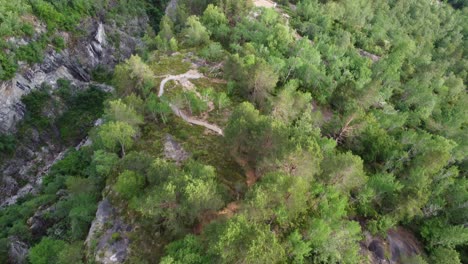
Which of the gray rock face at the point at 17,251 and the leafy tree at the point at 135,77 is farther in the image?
the leafy tree at the point at 135,77

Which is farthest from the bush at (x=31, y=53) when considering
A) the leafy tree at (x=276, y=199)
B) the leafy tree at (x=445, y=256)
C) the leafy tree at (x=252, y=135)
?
the leafy tree at (x=445, y=256)

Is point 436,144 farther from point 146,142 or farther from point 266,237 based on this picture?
point 146,142

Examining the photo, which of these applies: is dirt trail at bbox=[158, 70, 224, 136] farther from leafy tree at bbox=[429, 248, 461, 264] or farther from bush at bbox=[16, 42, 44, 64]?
bush at bbox=[16, 42, 44, 64]

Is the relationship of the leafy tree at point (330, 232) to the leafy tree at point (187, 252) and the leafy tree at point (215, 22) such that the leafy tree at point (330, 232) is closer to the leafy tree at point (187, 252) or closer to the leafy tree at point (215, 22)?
the leafy tree at point (187, 252)

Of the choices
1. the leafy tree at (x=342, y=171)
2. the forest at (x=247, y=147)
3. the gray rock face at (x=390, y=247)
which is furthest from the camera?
the gray rock face at (x=390, y=247)

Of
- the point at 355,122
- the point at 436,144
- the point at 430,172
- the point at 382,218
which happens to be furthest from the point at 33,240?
the point at 436,144

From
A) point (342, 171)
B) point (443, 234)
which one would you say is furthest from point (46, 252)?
point (443, 234)

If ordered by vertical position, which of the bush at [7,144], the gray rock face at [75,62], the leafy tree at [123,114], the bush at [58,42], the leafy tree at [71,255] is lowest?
the bush at [7,144]
